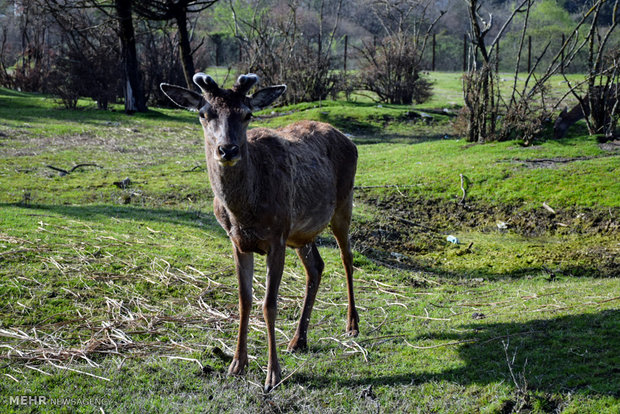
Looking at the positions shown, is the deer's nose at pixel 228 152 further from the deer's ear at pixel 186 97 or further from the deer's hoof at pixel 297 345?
the deer's hoof at pixel 297 345

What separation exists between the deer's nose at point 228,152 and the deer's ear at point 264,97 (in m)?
0.75

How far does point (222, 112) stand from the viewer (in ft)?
15.9

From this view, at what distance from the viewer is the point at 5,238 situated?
7684 mm

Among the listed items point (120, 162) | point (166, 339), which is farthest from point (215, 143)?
point (120, 162)

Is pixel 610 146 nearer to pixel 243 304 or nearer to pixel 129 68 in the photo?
pixel 243 304

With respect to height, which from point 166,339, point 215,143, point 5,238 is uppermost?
point 215,143

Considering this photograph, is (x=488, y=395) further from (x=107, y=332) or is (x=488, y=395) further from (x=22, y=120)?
(x=22, y=120)

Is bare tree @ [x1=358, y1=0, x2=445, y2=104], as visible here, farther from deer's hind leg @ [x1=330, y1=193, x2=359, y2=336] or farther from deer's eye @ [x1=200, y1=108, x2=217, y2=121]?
deer's eye @ [x1=200, y1=108, x2=217, y2=121]

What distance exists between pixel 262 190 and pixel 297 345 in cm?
165

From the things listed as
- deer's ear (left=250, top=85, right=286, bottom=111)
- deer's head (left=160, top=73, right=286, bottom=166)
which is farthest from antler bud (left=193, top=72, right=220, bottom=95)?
deer's ear (left=250, top=85, right=286, bottom=111)

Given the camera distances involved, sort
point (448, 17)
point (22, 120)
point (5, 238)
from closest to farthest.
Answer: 1. point (5, 238)
2. point (22, 120)
3. point (448, 17)

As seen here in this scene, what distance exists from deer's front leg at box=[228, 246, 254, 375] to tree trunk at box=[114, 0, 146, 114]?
67.5 ft

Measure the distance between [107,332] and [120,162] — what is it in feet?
33.0

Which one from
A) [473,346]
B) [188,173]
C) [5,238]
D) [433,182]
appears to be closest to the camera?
[473,346]
